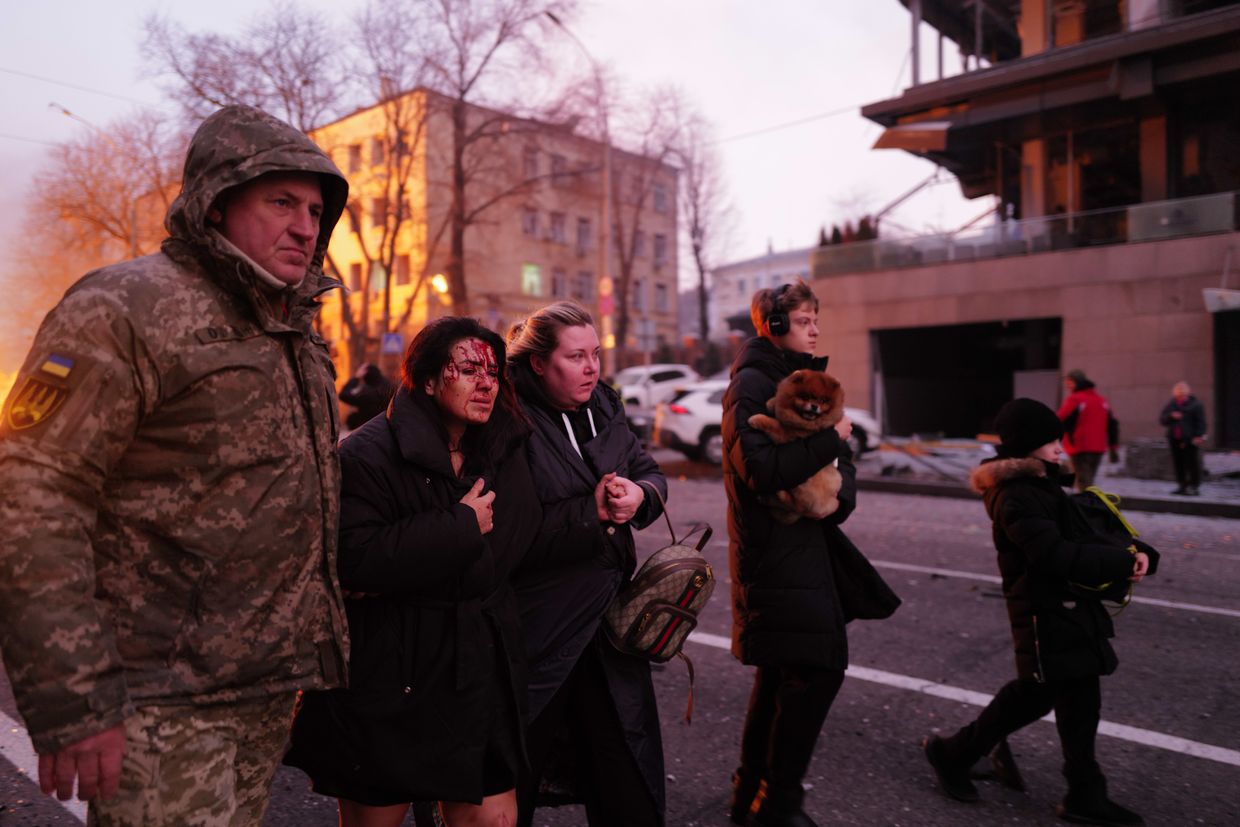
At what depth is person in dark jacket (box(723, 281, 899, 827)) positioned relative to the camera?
10.2ft

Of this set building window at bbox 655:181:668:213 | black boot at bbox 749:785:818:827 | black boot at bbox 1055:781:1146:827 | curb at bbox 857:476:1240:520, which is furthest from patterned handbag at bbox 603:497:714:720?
building window at bbox 655:181:668:213

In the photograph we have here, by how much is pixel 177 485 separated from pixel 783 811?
2432 mm

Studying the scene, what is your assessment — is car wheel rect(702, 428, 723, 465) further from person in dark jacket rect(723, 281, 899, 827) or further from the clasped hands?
the clasped hands

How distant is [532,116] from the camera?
28.3 metres

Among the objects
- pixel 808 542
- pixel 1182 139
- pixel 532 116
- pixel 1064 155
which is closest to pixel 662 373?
pixel 532 116

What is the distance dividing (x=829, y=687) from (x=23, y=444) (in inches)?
103

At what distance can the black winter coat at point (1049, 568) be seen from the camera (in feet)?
10.4

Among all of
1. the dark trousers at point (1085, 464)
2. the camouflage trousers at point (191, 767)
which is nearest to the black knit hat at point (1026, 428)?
the camouflage trousers at point (191, 767)

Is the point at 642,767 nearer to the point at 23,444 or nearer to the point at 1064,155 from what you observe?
the point at 23,444

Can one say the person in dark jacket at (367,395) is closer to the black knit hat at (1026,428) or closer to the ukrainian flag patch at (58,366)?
the black knit hat at (1026,428)

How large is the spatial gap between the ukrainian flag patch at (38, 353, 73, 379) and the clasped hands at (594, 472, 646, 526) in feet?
4.68

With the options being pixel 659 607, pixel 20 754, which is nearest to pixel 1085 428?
pixel 659 607

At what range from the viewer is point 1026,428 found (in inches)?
132

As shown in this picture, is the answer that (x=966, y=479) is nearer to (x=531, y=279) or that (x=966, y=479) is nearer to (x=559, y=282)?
(x=531, y=279)
